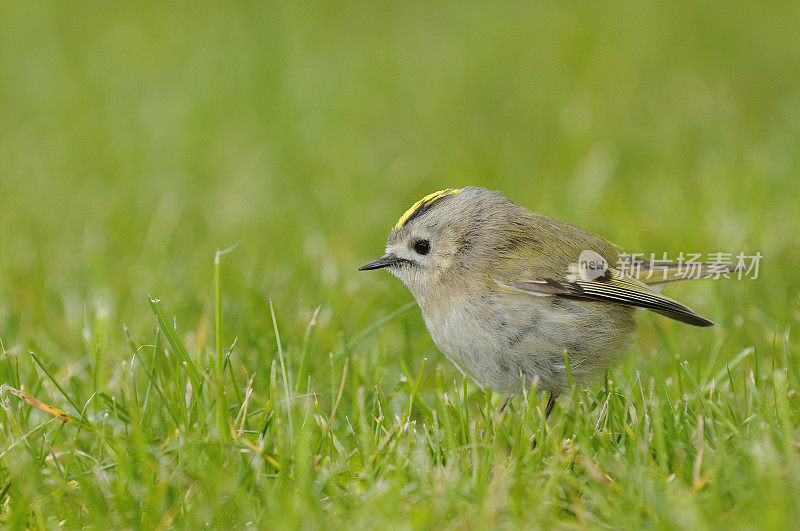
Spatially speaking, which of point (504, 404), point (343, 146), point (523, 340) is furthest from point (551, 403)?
point (343, 146)

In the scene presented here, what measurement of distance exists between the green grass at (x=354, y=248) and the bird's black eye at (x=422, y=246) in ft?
1.00

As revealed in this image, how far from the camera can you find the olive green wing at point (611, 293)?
3346mm

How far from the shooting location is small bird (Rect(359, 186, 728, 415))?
3.29m

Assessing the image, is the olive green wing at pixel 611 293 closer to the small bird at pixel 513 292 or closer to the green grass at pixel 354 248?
the small bird at pixel 513 292

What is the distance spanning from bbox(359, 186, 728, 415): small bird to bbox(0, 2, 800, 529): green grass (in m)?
0.17

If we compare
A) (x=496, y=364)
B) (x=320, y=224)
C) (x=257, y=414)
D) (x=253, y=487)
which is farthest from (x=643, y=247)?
(x=253, y=487)

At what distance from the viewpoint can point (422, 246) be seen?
3.62 metres

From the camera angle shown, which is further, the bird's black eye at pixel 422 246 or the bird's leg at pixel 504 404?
the bird's black eye at pixel 422 246

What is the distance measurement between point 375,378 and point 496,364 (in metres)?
0.59

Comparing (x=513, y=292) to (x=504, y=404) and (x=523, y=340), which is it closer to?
(x=523, y=340)

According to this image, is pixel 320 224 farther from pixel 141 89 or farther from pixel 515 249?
pixel 141 89

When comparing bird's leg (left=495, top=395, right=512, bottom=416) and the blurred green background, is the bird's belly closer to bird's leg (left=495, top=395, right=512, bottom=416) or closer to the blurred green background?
bird's leg (left=495, top=395, right=512, bottom=416)

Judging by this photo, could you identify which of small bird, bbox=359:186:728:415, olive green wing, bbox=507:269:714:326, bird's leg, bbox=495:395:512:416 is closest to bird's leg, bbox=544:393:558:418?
small bird, bbox=359:186:728:415

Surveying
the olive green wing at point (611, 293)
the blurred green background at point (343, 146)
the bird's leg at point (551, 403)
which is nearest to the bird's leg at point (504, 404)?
the bird's leg at point (551, 403)
